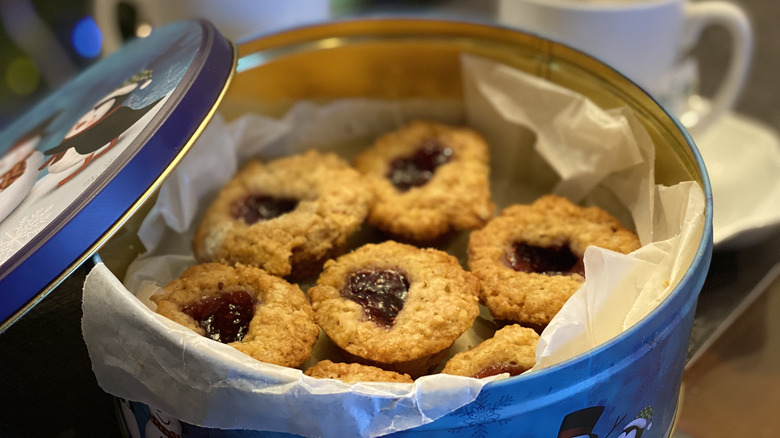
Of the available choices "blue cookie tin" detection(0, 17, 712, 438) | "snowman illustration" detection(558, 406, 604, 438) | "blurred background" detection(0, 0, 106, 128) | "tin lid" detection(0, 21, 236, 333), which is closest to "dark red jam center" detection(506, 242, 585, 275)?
"blue cookie tin" detection(0, 17, 712, 438)

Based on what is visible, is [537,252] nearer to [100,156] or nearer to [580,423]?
[580,423]

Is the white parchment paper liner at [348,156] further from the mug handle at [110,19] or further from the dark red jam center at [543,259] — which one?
the mug handle at [110,19]

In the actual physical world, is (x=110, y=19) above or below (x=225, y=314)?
above

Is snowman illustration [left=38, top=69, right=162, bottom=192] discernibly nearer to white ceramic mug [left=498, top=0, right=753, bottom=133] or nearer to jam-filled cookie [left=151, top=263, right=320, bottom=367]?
jam-filled cookie [left=151, top=263, right=320, bottom=367]

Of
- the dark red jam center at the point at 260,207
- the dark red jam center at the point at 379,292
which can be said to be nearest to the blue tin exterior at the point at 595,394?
the dark red jam center at the point at 379,292

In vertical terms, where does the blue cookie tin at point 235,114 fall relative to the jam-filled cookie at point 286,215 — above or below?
above

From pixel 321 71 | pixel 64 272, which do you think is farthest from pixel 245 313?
pixel 321 71

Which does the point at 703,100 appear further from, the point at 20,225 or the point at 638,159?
the point at 20,225

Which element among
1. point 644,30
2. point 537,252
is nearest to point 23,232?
point 537,252
